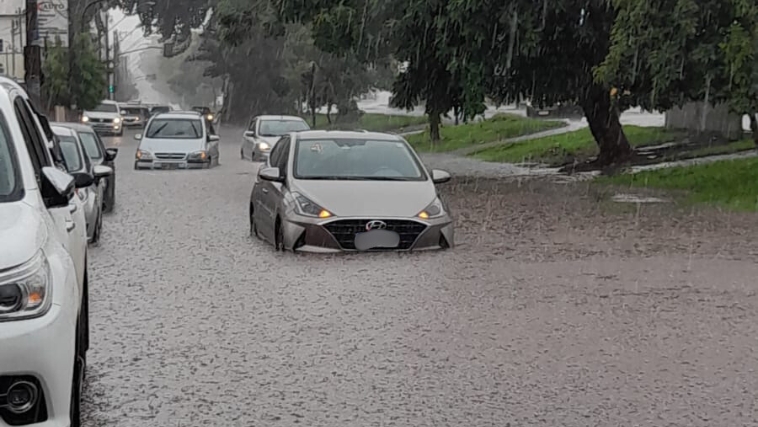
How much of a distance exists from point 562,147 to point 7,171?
29.4 metres

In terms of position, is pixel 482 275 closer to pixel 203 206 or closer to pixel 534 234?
pixel 534 234

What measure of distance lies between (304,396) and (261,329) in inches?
81.4

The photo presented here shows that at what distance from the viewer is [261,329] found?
8812 millimetres

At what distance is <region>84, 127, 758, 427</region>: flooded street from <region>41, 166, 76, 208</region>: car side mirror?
1.25 m

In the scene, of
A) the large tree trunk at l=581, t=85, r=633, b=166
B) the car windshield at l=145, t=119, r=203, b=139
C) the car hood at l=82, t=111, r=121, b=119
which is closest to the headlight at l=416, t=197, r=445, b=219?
the large tree trunk at l=581, t=85, r=633, b=166

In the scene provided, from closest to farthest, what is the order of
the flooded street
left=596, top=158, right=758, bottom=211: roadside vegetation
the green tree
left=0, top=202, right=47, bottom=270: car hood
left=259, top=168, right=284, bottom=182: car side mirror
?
left=0, top=202, right=47, bottom=270: car hood < the flooded street < left=259, top=168, right=284, bottom=182: car side mirror < the green tree < left=596, top=158, right=758, bottom=211: roadside vegetation

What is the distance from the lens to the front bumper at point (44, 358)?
4.51 meters

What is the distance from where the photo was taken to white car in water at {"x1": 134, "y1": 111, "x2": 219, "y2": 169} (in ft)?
92.8

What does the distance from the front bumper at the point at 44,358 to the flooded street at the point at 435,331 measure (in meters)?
1.57

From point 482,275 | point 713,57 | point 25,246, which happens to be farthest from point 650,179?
point 25,246

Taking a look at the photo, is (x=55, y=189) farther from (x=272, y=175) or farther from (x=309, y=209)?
(x=272, y=175)

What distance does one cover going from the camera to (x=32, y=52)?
29.8 metres

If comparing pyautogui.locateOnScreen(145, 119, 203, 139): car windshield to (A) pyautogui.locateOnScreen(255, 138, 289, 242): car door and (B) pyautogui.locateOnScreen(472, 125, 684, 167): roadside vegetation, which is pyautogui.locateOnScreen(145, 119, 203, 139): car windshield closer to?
(B) pyautogui.locateOnScreen(472, 125, 684, 167): roadside vegetation

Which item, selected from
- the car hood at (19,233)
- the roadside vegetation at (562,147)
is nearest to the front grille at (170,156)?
the roadside vegetation at (562,147)
